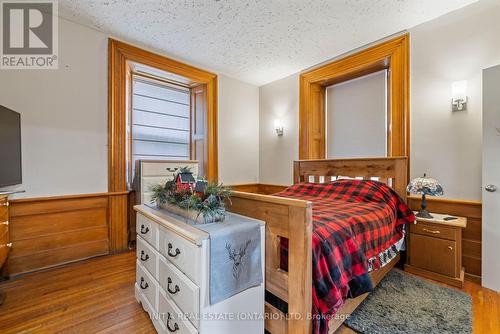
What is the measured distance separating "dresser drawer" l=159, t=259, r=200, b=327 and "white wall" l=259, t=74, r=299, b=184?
2.80m

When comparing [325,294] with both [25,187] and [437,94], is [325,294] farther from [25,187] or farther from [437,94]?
[25,187]

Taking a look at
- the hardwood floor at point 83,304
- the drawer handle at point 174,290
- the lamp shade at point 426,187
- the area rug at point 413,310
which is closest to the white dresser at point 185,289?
the drawer handle at point 174,290

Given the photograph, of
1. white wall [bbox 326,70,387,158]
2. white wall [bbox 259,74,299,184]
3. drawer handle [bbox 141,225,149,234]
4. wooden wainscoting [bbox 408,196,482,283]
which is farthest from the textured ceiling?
drawer handle [bbox 141,225,149,234]

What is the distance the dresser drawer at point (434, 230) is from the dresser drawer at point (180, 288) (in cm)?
217

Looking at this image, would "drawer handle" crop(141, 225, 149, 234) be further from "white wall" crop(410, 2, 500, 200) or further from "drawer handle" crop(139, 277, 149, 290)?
"white wall" crop(410, 2, 500, 200)

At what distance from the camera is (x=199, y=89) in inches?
145

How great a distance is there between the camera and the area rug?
146cm

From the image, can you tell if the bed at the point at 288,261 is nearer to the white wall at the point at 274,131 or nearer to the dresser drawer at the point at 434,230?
the dresser drawer at the point at 434,230

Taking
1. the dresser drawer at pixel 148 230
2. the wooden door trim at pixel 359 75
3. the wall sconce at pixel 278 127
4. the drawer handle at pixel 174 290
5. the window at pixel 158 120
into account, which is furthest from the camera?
the wall sconce at pixel 278 127

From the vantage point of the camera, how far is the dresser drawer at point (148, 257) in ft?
4.70

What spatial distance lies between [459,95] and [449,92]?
0.12 meters

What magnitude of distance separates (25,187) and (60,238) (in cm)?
61

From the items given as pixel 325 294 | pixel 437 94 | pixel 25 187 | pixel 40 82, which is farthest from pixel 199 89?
pixel 325 294

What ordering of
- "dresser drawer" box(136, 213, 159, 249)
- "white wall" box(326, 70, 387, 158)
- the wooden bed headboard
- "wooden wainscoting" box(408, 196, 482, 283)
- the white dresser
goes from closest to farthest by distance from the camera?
1. the white dresser
2. "dresser drawer" box(136, 213, 159, 249)
3. "wooden wainscoting" box(408, 196, 482, 283)
4. the wooden bed headboard
5. "white wall" box(326, 70, 387, 158)
